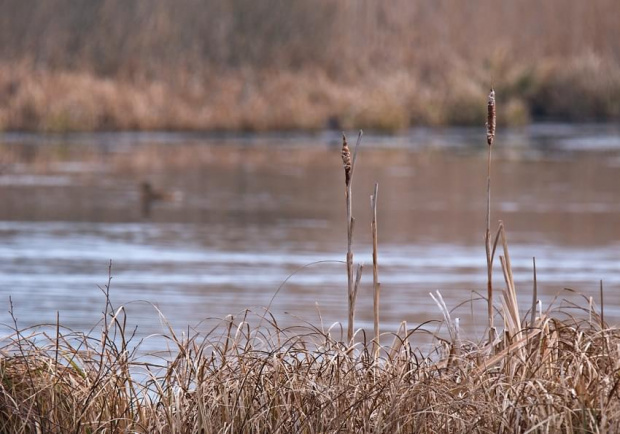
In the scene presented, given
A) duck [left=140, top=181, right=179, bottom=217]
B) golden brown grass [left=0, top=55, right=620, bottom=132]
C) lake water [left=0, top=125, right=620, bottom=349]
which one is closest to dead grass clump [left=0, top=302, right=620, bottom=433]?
lake water [left=0, top=125, right=620, bottom=349]

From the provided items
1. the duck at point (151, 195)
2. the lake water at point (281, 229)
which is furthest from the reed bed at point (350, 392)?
the duck at point (151, 195)

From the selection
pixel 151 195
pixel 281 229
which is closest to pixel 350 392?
pixel 281 229

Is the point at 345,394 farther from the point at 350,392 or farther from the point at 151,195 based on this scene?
the point at 151,195

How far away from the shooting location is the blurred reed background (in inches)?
1325

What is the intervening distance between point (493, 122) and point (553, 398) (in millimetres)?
1015

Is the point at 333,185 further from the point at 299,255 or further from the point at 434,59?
the point at 434,59

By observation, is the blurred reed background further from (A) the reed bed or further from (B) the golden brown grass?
(A) the reed bed

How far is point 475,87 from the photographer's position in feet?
125

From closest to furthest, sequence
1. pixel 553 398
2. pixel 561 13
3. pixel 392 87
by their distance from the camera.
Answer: pixel 553 398 → pixel 392 87 → pixel 561 13

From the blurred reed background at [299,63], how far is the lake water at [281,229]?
3.74 m

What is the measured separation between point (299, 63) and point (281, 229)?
27.3 metres

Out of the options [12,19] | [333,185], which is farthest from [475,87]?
[333,185]

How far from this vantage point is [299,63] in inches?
1649

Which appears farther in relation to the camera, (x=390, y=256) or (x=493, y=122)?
(x=390, y=256)
